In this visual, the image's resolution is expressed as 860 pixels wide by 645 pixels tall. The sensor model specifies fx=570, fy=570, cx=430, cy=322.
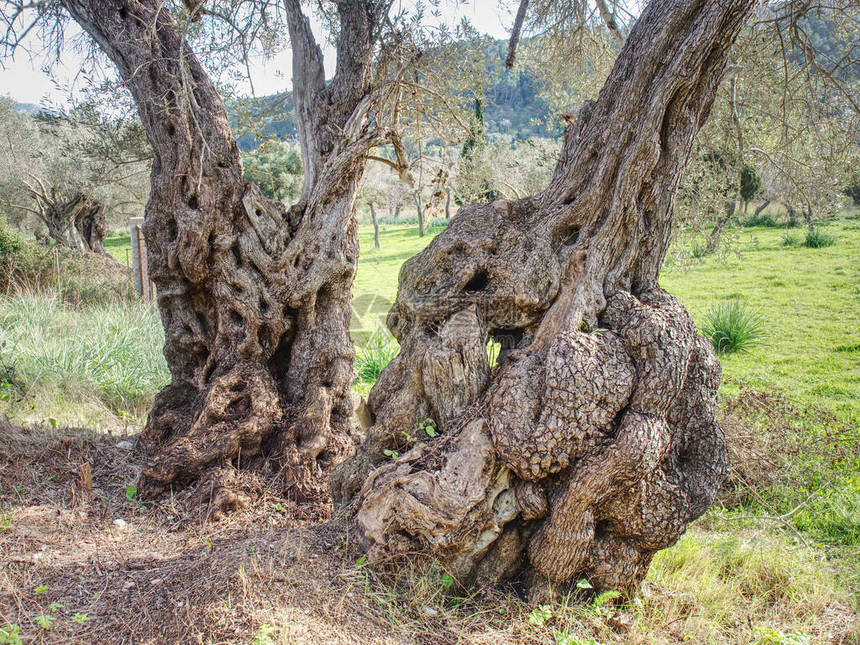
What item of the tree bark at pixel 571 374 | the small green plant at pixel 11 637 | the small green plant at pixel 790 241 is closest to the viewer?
the small green plant at pixel 11 637

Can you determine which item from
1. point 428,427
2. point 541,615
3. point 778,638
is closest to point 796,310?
point 778,638

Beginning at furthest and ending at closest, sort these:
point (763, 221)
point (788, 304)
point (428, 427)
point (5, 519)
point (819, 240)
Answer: point (763, 221) → point (819, 240) → point (788, 304) → point (5, 519) → point (428, 427)

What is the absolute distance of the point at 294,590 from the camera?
9.25ft

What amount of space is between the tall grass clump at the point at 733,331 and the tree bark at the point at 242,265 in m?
7.52

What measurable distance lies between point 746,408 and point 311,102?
5.31m

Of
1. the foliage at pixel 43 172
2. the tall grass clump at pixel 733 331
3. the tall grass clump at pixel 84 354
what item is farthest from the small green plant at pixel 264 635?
the foliage at pixel 43 172

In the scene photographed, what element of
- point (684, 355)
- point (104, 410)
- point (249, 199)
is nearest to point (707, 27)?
point (684, 355)

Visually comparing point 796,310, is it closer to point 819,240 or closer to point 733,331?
point 733,331

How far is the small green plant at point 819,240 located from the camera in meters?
16.8

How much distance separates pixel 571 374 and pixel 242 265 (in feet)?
9.30

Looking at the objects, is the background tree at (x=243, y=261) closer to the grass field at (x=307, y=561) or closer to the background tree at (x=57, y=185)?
the grass field at (x=307, y=561)

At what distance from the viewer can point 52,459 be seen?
15.3 ft

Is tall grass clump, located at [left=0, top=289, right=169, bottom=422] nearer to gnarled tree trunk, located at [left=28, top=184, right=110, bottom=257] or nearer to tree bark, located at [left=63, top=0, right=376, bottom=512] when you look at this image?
tree bark, located at [left=63, top=0, right=376, bottom=512]

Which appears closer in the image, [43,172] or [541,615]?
[541,615]
